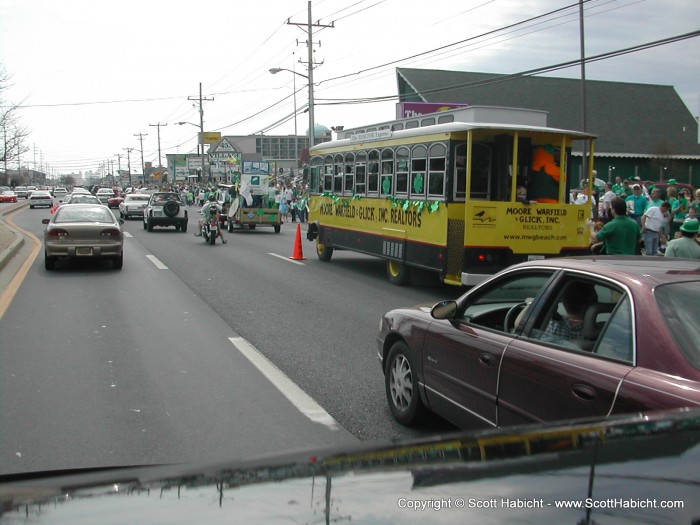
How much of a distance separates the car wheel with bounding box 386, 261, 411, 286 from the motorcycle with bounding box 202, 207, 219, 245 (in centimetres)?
994

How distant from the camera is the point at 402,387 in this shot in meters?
6.07

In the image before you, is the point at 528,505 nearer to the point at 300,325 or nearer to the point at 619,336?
the point at 619,336

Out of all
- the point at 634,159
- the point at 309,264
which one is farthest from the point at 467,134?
the point at 634,159

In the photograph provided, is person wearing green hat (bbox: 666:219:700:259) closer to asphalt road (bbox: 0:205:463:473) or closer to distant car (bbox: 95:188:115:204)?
asphalt road (bbox: 0:205:463:473)

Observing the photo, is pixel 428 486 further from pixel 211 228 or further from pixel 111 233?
pixel 211 228

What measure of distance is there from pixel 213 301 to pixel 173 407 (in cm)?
618

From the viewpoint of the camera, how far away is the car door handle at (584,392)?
3.80m

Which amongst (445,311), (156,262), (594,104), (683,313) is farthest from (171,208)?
→ (683,313)

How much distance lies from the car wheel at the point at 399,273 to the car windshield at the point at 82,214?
6.83m

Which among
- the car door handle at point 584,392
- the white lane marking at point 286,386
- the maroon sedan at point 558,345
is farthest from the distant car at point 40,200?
the car door handle at point 584,392

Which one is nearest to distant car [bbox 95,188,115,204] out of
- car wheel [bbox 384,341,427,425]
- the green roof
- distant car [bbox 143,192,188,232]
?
the green roof

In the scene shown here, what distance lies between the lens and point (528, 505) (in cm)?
193

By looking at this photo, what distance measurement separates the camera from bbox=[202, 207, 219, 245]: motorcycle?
77.7 feet

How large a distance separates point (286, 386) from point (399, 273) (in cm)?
791
